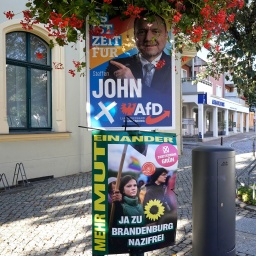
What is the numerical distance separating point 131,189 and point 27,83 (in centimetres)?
700

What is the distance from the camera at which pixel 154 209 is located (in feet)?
9.09

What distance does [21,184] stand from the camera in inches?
326

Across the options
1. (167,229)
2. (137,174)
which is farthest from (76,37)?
(167,229)

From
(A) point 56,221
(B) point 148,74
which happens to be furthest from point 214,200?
(A) point 56,221

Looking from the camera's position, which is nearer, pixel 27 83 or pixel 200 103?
pixel 27 83

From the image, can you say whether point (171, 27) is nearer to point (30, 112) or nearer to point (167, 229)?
point (167, 229)

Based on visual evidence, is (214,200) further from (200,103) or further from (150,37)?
(200,103)

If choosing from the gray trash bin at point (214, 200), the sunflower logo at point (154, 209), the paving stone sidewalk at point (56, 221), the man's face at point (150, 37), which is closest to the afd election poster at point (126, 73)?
the man's face at point (150, 37)

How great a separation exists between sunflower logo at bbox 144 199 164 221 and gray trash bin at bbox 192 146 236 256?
0.95 metres

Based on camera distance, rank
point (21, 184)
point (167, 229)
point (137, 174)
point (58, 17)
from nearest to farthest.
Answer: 1. point (58, 17)
2. point (137, 174)
3. point (167, 229)
4. point (21, 184)

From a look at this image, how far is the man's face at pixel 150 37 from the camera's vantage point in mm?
2701

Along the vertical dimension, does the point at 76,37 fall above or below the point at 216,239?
above

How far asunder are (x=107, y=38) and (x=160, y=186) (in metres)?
1.32

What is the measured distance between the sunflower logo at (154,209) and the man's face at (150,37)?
1.21 m
